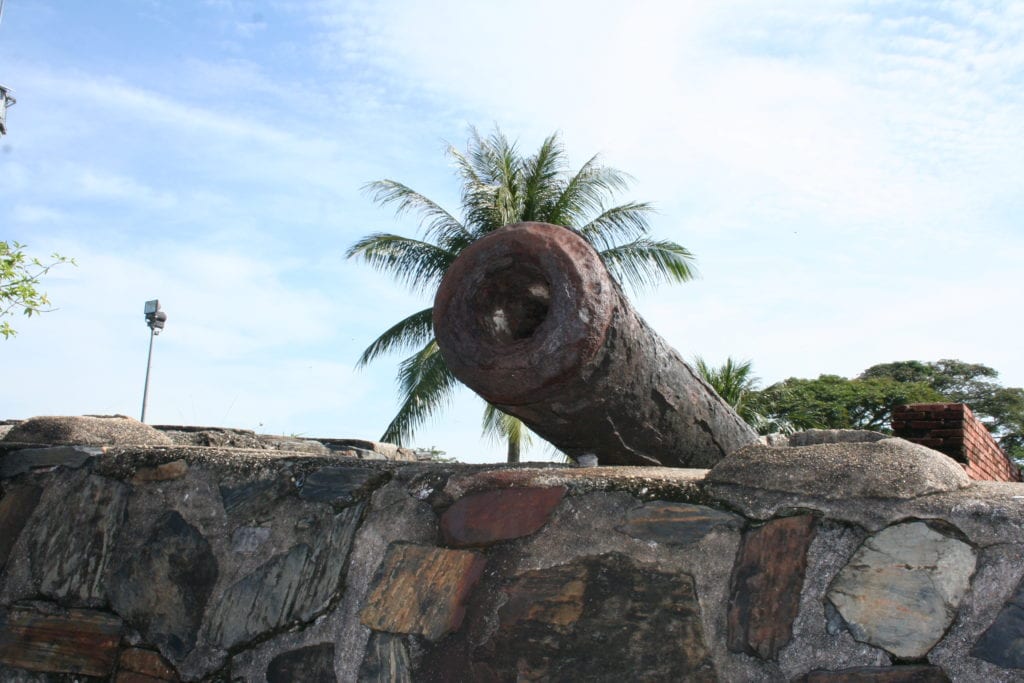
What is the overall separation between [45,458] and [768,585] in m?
2.14

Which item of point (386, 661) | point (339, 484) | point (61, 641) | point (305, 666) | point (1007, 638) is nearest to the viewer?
point (1007, 638)

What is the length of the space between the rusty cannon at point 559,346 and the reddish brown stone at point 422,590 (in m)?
0.40

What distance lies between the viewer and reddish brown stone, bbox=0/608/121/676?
259 cm

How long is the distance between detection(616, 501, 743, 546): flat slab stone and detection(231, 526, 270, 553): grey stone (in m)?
0.96

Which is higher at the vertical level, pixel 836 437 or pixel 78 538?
pixel 836 437

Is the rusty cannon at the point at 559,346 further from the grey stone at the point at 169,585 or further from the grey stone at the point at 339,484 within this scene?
the grey stone at the point at 169,585

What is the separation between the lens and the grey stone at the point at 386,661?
2.21 metres

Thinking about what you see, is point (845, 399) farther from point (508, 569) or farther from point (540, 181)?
point (508, 569)

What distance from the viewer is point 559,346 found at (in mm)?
2238

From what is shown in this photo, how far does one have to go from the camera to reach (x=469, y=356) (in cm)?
238

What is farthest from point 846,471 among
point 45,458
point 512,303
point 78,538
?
point 45,458

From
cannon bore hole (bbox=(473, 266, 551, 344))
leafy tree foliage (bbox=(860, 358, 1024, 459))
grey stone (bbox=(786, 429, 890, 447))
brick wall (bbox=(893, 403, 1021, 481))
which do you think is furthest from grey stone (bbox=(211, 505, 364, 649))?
leafy tree foliage (bbox=(860, 358, 1024, 459))

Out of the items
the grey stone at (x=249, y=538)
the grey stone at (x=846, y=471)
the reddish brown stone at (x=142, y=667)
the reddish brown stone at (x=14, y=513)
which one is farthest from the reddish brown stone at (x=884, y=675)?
the reddish brown stone at (x=14, y=513)

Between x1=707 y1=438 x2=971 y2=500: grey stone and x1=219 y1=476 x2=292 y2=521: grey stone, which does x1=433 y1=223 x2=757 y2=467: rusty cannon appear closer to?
x1=707 y1=438 x2=971 y2=500: grey stone
